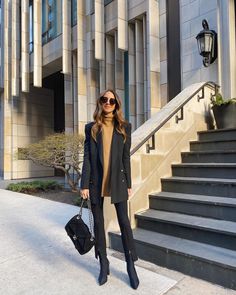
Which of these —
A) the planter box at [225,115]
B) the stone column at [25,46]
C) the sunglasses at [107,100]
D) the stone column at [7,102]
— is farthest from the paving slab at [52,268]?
the stone column at [7,102]

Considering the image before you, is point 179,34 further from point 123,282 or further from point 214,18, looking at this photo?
point 123,282

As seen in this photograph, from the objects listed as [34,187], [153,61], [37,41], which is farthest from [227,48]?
[37,41]

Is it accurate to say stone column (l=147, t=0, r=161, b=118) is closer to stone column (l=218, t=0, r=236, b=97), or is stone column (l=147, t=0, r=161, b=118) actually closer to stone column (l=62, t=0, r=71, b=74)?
stone column (l=218, t=0, r=236, b=97)

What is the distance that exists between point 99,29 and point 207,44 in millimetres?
5116

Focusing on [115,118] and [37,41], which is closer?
[115,118]

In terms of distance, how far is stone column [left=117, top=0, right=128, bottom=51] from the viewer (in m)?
10.1

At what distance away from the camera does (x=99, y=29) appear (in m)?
11.0

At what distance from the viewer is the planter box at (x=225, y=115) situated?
19.2 ft

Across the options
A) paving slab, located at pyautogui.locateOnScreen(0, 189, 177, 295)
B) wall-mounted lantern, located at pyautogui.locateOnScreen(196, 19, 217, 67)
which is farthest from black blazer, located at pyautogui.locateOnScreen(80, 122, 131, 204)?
wall-mounted lantern, located at pyautogui.locateOnScreen(196, 19, 217, 67)

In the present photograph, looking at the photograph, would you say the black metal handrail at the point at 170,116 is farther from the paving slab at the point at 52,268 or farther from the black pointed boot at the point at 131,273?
the black pointed boot at the point at 131,273

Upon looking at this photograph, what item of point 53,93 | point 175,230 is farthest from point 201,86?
point 53,93

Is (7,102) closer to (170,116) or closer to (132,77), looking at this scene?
(132,77)

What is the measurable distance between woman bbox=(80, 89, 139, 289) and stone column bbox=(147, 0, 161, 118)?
240 inches

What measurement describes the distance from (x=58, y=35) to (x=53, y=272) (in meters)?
12.2
